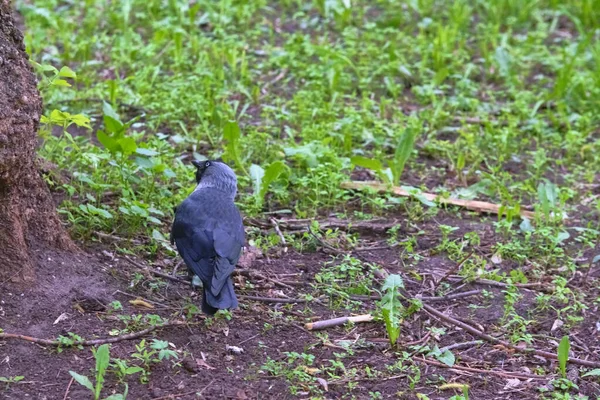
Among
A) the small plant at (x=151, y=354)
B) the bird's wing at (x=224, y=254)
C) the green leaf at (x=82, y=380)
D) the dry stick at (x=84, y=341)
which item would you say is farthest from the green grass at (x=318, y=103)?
the green leaf at (x=82, y=380)

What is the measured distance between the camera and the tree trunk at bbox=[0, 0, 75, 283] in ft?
13.6

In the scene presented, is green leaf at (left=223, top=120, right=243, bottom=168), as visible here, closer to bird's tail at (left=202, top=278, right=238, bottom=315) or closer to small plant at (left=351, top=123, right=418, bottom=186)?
small plant at (left=351, top=123, right=418, bottom=186)

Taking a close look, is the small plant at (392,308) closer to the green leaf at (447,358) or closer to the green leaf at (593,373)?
the green leaf at (447,358)

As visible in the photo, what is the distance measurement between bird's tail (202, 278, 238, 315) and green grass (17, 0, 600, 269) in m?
0.87

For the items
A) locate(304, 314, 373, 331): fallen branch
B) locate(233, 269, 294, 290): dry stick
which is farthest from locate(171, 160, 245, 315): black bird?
locate(304, 314, 373, 331): fallen branch

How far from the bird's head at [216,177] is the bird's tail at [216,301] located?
1116mm

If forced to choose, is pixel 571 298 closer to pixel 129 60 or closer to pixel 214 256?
pixel 214 256

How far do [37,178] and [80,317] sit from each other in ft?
2.53

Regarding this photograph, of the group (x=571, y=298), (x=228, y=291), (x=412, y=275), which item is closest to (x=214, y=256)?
(x=228, y=291)

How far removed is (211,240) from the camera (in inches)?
185

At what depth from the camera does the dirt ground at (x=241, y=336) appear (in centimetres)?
396

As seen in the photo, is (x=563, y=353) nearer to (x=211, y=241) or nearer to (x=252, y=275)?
(x=252, y=275)

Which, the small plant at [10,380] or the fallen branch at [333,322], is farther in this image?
the fallen branch at [333,322]

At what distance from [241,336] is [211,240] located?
0.56 meters
